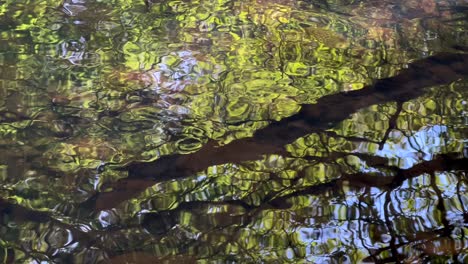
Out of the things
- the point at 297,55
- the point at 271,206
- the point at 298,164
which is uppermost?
the point at 297,55

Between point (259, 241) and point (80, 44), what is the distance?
1.99 meters

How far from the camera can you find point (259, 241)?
91.0 inches

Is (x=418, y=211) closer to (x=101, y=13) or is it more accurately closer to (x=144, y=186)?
(x=144, y=186)

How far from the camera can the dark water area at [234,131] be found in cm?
233

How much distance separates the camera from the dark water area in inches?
91.6

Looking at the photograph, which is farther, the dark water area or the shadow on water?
the shadow on water

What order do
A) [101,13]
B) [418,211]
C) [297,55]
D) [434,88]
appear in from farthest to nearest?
[101,13], [297,55], [434,88], [418,211]

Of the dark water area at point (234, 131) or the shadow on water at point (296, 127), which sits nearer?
the dark water area at point (234, 131)

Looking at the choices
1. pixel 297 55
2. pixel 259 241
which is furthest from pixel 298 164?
pixel 297 55

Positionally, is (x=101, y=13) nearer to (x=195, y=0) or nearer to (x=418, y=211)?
(x=195, y=0)

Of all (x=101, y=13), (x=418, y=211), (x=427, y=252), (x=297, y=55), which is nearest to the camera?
(x=427, y=252)

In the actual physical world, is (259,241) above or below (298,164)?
below

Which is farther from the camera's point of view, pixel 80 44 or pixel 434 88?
Result: pixel 80 44

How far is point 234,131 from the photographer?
2893 millimetres
